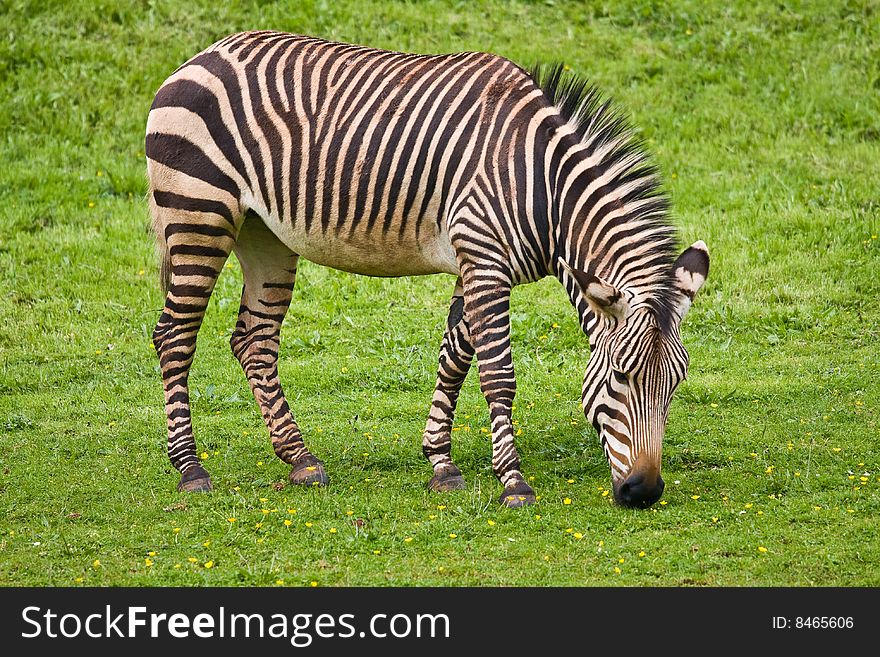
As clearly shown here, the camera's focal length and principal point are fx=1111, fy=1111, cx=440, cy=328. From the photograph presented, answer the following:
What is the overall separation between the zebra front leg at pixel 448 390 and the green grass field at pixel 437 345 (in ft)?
0.85

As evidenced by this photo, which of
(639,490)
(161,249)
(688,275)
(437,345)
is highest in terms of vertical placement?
(437,345)

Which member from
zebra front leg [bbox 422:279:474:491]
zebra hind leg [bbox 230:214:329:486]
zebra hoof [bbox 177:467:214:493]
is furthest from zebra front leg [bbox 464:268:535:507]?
zebra hoof [bbox 177:467:214:493]

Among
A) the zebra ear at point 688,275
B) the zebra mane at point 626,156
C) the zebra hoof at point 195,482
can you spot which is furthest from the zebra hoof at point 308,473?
the zebra ear at point 688,275

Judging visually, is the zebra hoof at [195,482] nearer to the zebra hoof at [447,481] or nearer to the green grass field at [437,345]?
the green grass field at [437,345]

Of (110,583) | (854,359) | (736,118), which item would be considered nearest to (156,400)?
(110,583)

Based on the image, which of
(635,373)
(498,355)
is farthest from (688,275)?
(498,355)

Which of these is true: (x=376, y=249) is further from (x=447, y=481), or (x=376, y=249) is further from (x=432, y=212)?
→ (x=447, y=481)

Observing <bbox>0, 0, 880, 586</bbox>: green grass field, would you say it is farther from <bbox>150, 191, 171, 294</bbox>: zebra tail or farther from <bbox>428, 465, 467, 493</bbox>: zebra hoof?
<bbox>150, 191, 171, 294</bbox>: zebra tail

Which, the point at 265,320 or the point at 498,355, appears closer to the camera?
the point at 498,355

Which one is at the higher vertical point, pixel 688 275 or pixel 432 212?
pixel 432 212

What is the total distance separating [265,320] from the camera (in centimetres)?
877

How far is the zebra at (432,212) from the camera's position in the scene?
714 centimetres

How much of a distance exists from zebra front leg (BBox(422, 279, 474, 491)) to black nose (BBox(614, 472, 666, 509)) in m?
1.45

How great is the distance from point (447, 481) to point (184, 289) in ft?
7.89
